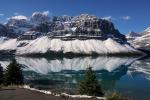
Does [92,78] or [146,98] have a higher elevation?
[92,78]

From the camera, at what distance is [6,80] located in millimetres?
60562

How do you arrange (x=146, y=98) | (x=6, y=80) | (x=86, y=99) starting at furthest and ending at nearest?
(x=146, y=98) < (x=6, y=80) < (x=86, y=99)

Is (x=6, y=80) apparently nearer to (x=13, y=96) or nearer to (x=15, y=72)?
(x=15, y=72)

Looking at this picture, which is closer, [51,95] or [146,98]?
[51,95]

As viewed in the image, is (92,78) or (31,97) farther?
(92,78)

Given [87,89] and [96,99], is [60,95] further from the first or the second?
[87,89]

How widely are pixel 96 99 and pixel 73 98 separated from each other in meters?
1.79

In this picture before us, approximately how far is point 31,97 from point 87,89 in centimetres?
1519

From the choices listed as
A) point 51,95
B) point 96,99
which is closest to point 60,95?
point 51,95

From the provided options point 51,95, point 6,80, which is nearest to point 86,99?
point 51,95

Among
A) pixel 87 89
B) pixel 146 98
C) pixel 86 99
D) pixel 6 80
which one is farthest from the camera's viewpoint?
pixel 146 98

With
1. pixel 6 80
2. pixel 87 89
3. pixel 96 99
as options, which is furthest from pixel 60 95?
pixel 6 80

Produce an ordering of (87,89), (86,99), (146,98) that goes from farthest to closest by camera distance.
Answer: (146,98) < (87,89) < (86,99)

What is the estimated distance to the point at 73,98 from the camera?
26047 millimetres
